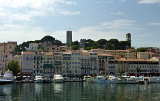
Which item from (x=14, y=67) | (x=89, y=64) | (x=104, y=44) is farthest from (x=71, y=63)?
(x=104, y=44)

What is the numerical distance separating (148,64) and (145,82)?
1206 inches

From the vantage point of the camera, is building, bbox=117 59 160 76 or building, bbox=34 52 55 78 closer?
building, bbox=34 52 55 78

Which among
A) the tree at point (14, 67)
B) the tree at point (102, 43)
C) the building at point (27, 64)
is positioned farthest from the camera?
the tree at point (102, 43)

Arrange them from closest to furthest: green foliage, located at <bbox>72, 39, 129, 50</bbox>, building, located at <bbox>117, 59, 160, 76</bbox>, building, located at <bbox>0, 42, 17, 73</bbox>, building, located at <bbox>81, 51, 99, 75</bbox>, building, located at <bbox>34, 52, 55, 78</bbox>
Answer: building, located at <bbox>34, 52, 55, 78</bbox> → building, located at <bbox>81, 51, 99, 75</bbox> → building, located at <bbox>0, 42, 17, 73</bbox> → building, located at <bbox>117, 59, 160, 76</bbox> → green foliage, located at <bbox>72, 39, 129, 50</bbox>

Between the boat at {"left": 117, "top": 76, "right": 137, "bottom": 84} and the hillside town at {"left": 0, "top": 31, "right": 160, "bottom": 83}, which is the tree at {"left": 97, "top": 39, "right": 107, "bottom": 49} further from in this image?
the boat at {"left": 117, "top": 76, "right": 137, "bottom": 84}

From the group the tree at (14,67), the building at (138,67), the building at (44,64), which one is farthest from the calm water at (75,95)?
the building at (138,67)

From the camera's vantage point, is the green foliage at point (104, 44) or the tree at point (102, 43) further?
the tree at point (102, 43)

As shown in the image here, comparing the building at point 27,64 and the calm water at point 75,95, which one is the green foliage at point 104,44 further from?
the calm water at point 75,95

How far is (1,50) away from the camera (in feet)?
424

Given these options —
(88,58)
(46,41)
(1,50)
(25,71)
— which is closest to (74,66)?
(88,58)

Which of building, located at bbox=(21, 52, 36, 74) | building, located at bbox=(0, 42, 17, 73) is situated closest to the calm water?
building, located at bbox=(21, 52, 36, 74)

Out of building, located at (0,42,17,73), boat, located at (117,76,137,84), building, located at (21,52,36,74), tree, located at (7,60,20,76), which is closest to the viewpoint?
boat, located at (117,76,137,84)

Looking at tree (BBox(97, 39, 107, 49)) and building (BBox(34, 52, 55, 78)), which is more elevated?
tree (BBox(97, 39, 107, 49))

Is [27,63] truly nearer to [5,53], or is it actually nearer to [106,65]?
[5,53]
